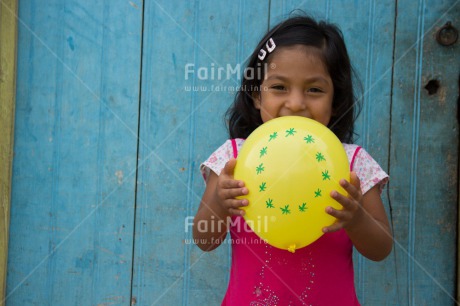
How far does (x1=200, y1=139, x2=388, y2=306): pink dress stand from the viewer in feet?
4.57

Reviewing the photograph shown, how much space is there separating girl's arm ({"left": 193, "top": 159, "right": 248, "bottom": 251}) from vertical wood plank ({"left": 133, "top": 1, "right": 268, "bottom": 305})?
42cm

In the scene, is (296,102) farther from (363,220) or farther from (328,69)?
(363,220)

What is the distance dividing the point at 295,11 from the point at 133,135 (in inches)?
27.9

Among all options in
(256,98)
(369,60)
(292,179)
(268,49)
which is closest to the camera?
(292,179)

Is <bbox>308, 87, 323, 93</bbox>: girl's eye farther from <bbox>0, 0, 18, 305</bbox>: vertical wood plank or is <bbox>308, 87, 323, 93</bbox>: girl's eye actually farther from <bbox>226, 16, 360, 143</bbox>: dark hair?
<bbox>0, 0, 18, 305</bbox>: vertical wood plank

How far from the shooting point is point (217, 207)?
1385mm

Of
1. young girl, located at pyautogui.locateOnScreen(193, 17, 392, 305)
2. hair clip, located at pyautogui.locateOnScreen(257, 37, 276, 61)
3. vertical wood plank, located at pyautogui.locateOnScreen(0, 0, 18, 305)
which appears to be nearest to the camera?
young girl, located at pyautogui.locateOnScreen(193, 17, 392, 305)

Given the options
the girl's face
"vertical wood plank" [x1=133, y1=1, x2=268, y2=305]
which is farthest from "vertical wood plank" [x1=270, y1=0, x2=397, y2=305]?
the girl's face

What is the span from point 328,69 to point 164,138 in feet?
2.34

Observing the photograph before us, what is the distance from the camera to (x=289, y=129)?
46.9 inches

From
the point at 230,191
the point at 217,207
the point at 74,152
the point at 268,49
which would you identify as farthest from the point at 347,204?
the point at 74,152

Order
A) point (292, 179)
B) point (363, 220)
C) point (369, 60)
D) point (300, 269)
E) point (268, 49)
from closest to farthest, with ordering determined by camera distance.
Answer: point (292, 179)
point (363, 220)
point (300, 269)
point (268, 49)
point (369, 60)

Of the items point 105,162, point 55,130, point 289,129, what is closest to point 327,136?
point 289,129

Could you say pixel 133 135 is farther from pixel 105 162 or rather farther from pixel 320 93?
pixel 320 93
